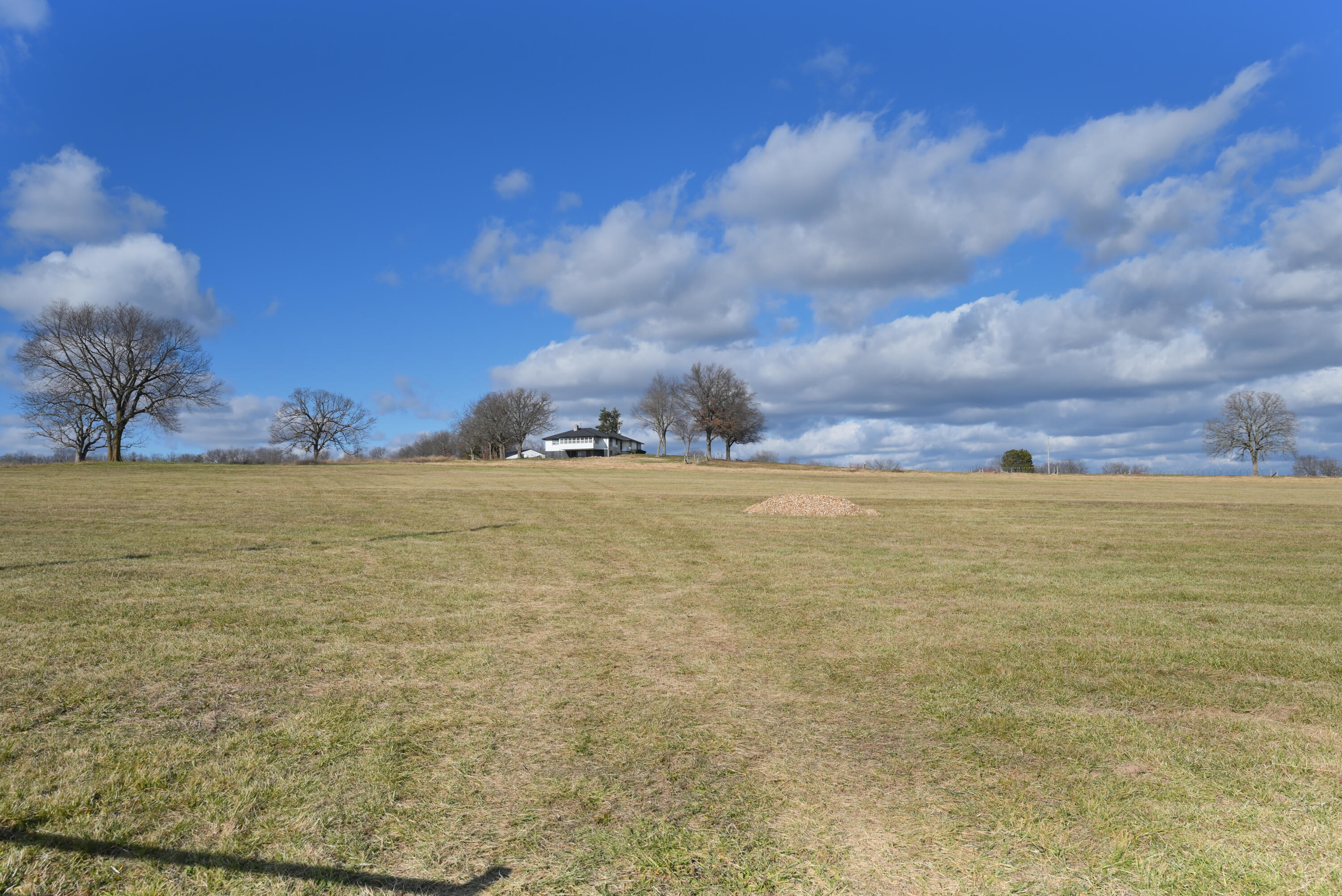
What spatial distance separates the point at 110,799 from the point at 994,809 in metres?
5.14

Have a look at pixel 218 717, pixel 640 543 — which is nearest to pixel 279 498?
pixel 640 543

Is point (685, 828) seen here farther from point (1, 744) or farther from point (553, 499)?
point (553, 499)

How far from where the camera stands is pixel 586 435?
13562 centimetres

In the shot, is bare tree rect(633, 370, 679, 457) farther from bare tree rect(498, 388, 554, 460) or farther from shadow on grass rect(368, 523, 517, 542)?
shadow on grass rect(368, 523, 517, 542)

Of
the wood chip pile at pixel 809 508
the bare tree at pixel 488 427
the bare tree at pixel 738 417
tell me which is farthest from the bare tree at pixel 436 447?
the wood chip pile at pixel 809 508

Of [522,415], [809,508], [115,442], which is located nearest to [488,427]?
[522,415]

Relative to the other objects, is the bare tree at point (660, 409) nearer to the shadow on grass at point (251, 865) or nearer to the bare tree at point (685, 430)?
the bare tree at point (685, 430)

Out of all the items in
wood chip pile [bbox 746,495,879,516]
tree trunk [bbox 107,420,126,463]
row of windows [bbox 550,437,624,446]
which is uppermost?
row of windows [bbox 550,437,624,446]

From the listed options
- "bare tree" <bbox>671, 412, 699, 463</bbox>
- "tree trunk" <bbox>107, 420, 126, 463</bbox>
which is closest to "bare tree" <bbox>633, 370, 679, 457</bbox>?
"bare tree" <bbox>671, 412, 699, 463</bbox>

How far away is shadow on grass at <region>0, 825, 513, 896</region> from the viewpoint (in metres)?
3.46

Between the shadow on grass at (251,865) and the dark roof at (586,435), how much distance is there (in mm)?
131510

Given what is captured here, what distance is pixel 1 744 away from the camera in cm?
488

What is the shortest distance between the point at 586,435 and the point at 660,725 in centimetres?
13106

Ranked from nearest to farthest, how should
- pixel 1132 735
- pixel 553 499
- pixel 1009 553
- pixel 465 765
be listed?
pixel 465 765, pixel 1132 735, pixel 1009 553, pixel 553 499
